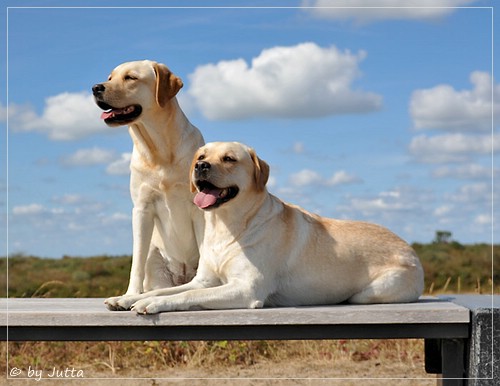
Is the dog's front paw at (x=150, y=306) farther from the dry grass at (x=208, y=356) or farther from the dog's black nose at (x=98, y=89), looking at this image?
the dry grass at (x=208, y=356)

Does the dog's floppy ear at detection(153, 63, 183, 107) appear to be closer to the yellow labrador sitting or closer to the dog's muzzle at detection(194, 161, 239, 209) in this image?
the yellow labrador sitting

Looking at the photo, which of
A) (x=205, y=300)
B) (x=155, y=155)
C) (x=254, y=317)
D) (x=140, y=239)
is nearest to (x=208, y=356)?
(x=140, y=239)

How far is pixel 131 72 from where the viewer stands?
4781 mm

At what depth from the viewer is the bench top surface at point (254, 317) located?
4.17 meters

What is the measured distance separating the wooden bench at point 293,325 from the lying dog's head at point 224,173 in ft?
2.20

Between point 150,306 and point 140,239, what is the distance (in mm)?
957

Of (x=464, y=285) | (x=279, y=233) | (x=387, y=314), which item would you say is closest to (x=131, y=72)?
(x=279, y=233)

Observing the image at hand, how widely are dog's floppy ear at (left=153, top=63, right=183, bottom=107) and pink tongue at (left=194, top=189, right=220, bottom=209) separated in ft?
2.61

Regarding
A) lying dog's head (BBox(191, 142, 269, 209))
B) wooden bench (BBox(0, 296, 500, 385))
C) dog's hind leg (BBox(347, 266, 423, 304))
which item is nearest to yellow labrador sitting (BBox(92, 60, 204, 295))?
lying dog's head (BBox(191, 142, 269, 209))

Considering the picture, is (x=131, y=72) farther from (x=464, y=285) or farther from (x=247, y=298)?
(x=464, y=285)

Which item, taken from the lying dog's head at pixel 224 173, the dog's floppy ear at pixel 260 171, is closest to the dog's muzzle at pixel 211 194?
the lying dog's head at pixel 224 173

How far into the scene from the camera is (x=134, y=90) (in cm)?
477

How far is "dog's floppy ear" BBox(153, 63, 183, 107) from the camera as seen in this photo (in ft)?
15.7

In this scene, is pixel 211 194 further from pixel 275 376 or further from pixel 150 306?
pixel 275 376
